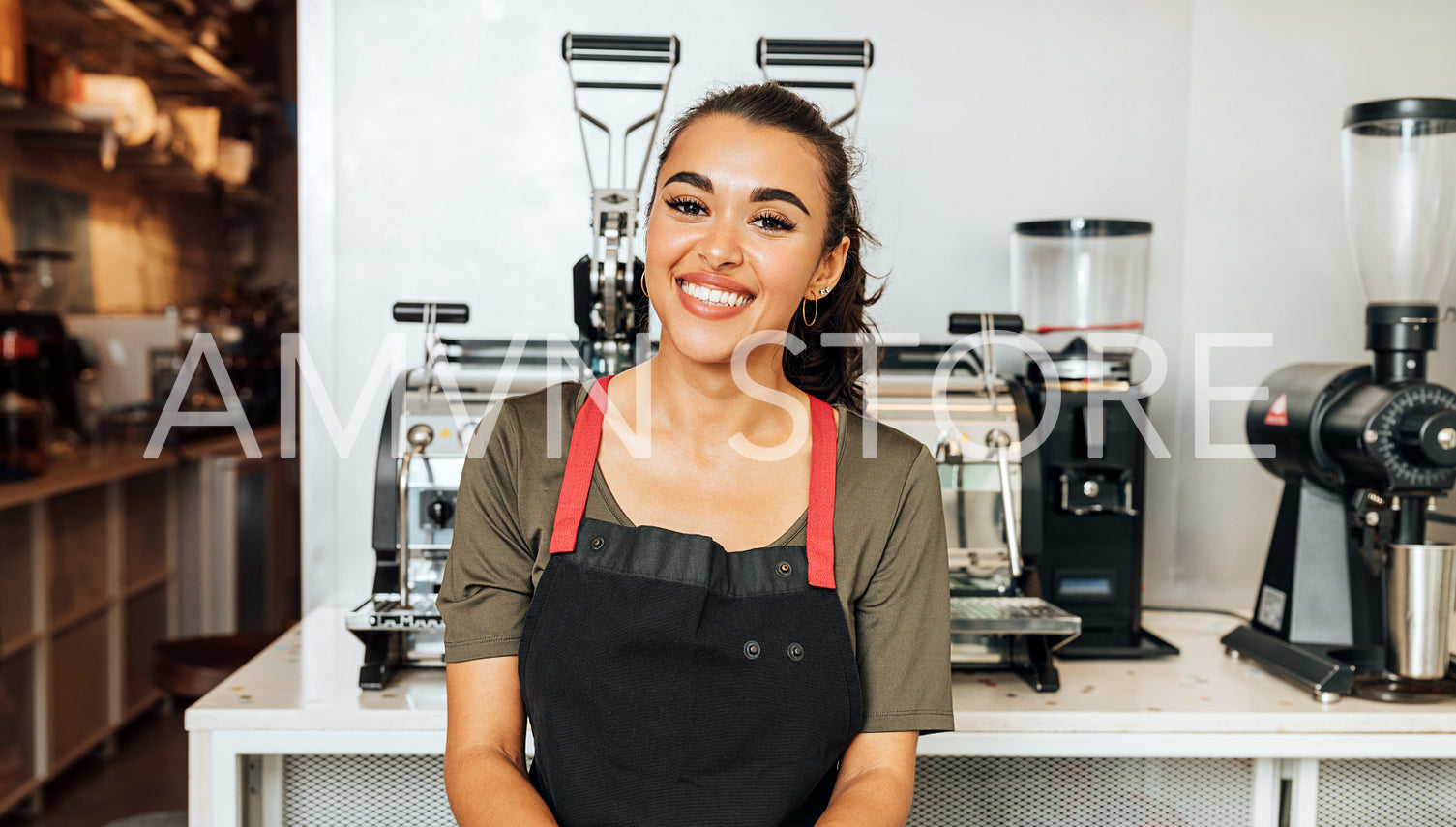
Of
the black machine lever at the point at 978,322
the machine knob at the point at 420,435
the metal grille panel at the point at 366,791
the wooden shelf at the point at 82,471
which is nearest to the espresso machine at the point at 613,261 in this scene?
the machine knob at the point at 420,435

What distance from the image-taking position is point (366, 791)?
5.61 feet

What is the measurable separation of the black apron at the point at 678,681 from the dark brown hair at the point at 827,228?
0.32 meters

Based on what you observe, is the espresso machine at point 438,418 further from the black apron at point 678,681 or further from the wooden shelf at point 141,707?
the wooden shelf at point 141,707

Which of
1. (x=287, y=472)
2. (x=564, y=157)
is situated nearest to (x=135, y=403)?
(x=287, y=472)

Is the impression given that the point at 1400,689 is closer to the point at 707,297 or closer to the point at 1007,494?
the point at 1007,494

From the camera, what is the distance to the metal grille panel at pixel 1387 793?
175 cm

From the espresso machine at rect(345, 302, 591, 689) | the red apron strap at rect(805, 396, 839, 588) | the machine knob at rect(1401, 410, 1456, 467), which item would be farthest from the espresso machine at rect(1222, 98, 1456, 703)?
the espresso machine at rect(345, 302, 591, 689)

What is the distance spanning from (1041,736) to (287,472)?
3963 mm

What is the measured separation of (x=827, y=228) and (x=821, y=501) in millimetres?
318

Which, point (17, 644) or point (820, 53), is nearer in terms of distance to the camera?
point (820, 53)

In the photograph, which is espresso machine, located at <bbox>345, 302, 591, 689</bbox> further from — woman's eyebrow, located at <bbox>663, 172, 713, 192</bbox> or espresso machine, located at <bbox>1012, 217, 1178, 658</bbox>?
espresso machine, located at <bbox>1012, 217, 1178, 658</bbox>

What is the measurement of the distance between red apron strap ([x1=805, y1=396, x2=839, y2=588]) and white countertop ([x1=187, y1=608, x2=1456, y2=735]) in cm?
49

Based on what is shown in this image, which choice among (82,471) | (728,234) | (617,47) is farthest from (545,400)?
(82,471)

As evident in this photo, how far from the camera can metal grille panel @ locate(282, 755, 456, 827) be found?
5.56 ft
